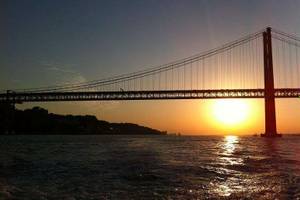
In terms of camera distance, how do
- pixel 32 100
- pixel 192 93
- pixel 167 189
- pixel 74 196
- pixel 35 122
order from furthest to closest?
1. pixel 35 122
2. pixel 32 100
3. pixel 192 93
4. pixel 167 189
5. pixel 74 196

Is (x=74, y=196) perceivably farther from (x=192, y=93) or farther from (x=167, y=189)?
(x=192, y=93)

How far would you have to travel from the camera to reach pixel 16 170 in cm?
1577

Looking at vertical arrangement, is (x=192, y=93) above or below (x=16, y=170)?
above

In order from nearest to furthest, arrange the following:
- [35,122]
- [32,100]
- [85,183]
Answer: [85,183] → [32,100] → [35,122]

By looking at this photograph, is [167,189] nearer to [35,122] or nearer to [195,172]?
[195,172]

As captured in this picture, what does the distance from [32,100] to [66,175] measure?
208 feet

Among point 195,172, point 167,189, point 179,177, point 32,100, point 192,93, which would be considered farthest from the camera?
point 32,100

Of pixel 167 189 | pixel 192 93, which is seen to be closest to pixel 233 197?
pixel 167 189

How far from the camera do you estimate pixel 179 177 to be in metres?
14.0

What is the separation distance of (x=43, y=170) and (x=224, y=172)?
529cm

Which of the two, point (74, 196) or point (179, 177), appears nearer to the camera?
point (74, 196)

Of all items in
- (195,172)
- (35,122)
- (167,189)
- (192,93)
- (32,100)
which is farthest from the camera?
(35,122)

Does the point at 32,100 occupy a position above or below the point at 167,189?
above

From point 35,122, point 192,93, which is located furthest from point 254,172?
point 35,122
